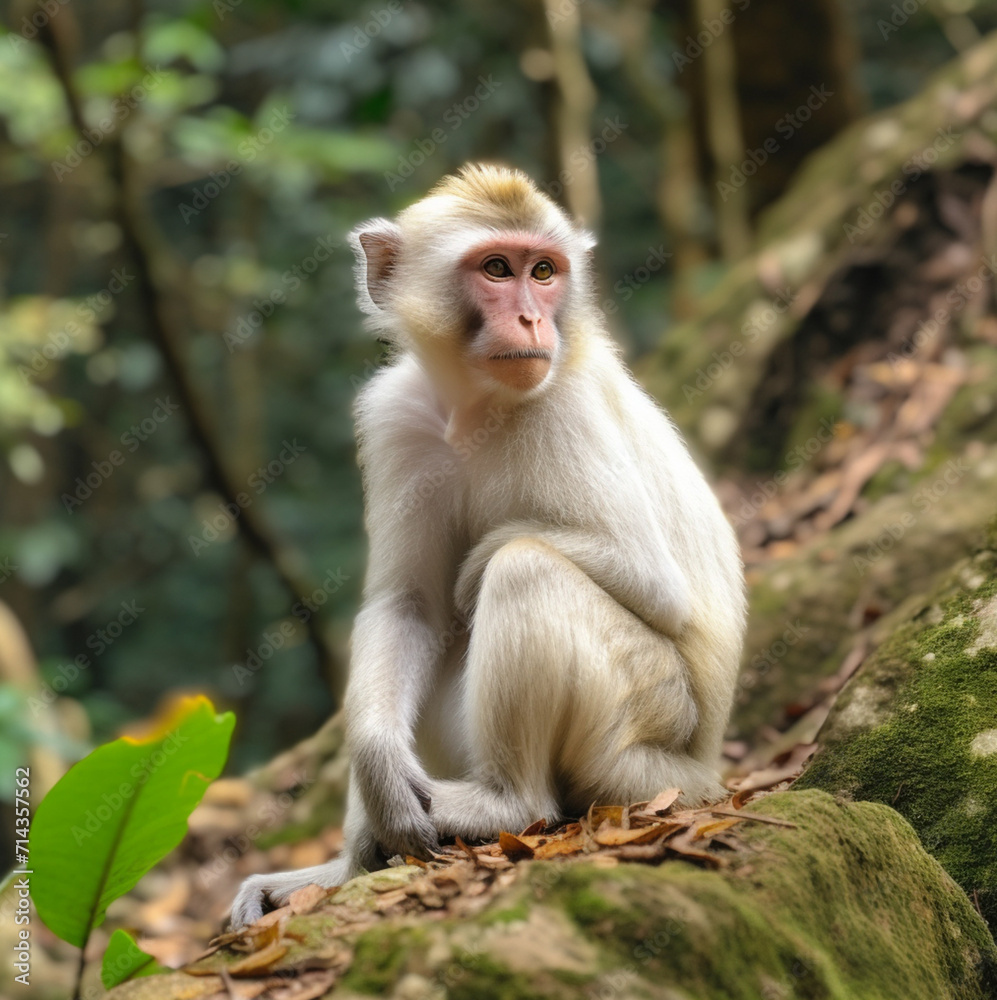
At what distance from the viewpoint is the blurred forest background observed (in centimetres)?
931

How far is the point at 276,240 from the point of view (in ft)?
54.3

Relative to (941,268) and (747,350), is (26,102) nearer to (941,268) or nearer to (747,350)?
(747,350)

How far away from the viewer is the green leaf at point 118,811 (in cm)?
406
